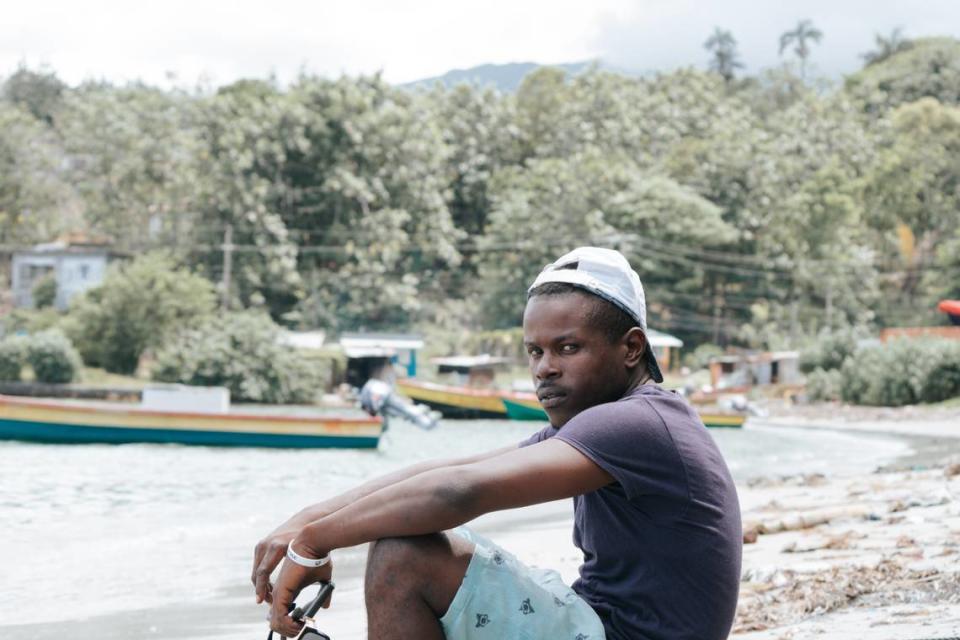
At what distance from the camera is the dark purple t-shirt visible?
2.56m

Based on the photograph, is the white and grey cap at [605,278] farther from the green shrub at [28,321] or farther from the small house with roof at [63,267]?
the small house with roof at [63,267]

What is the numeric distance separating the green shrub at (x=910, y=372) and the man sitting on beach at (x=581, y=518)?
39.6m

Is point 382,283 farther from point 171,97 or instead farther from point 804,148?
point 804,148

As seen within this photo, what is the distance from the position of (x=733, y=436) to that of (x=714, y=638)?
99.3 feet

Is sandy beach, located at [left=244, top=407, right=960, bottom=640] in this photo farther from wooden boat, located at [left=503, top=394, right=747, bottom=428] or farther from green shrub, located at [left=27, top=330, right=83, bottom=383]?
green shrub, located at [left=27, top=330, right=83, bottom=383]

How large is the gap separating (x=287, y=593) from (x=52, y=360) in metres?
41.6

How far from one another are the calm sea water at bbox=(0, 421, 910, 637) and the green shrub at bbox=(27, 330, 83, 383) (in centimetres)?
1607

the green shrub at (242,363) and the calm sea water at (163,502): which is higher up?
the calm sea water at (163,502)

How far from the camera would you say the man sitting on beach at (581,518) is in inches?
101

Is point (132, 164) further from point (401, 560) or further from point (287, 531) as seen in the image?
point (401, 560)

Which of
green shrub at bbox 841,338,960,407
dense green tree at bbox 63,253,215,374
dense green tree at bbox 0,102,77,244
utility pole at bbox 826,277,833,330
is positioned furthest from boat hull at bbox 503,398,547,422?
dense green tree at bbox 0,102,77,244

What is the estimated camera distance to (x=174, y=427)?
24750 mm

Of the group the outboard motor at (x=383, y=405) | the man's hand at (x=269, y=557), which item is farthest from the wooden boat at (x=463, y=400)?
the man's hand at (x=269, y=557)

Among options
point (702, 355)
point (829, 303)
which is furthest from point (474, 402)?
point (829, 303)
